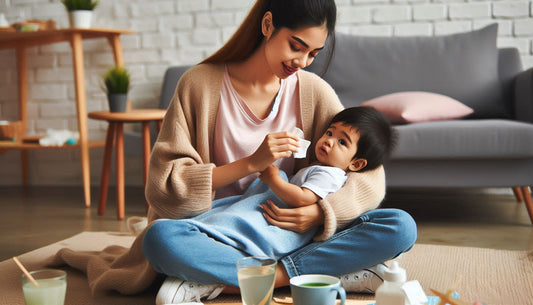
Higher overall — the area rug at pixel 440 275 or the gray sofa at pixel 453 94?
the gray sofa at pixel 453 94

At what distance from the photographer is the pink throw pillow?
2.28m

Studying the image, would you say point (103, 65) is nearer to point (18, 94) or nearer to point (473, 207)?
point (18, 94)

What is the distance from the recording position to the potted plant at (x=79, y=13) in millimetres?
2879

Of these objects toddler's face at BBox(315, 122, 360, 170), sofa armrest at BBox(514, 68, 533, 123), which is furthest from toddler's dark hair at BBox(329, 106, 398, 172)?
sofa armrest at BBox(514, 68, 533, 123)

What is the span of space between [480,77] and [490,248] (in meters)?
1.02

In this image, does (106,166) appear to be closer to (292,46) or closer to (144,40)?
(144,40)

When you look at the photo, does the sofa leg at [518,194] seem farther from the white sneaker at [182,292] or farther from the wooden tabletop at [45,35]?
the wooden tabletop at [45,35]

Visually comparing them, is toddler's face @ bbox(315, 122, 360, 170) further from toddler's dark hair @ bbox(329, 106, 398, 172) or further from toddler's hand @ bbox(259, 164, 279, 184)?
toddler's hand @ bbox(259, 164, 279, 184)

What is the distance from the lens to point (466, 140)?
6.98ft

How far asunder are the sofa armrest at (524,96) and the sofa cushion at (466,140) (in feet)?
0.87

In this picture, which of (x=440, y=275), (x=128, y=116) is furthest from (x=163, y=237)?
(x=128, y=116)

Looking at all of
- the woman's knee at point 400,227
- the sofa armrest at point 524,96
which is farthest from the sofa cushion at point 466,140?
the woman's knee at point 400,227

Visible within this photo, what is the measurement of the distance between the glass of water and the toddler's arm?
1.35 feet

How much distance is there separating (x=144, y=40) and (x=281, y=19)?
2208 millimetres
